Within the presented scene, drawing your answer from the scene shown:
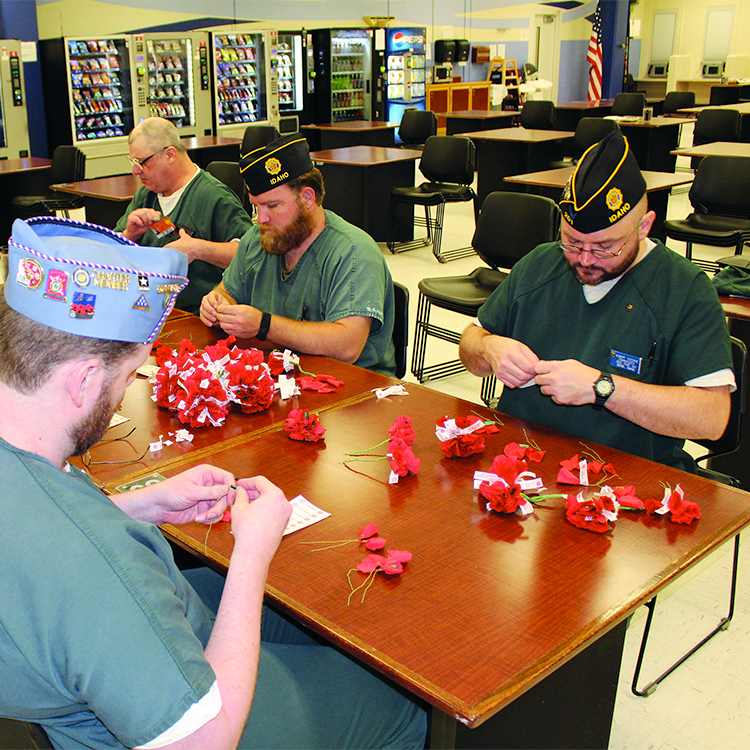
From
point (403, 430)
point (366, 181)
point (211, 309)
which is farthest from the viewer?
point (366, 181)

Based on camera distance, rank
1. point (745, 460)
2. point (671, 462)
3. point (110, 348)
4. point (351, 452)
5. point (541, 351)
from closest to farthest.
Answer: point (110, 348) < point (351, 452) < point (671, 462) < point (541, 351) < point (745, 460)

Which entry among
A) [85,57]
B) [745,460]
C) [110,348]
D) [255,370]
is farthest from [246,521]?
[85,57]

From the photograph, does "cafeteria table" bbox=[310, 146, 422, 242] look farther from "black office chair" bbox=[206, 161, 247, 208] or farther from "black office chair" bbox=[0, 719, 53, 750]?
"black office chair" bbox=[0, 719, 53, 750]

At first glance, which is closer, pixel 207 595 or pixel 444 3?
pixel 207 595

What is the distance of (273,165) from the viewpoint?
261 cm

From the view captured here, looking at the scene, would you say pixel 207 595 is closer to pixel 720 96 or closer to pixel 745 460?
pixel 745 460

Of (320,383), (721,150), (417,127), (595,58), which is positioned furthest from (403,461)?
(595,58)

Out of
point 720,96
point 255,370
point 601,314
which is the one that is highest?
point 720,96

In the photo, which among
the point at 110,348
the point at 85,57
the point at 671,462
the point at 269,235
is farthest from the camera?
the point at 85,57

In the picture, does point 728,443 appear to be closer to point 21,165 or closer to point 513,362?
point 513,362

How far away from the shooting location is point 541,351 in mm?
2207

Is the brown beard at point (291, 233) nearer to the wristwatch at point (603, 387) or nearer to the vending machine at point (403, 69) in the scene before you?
the wristwatch at point (603, 387)

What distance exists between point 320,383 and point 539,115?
8.85m

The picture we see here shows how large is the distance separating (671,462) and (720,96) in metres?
13.5
